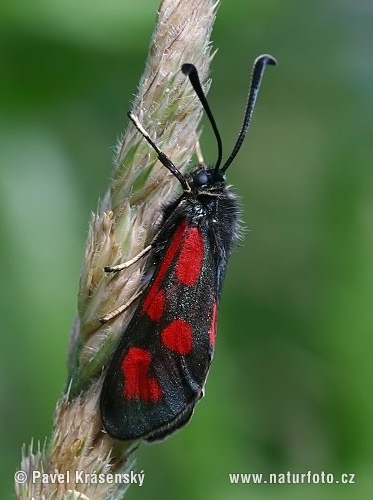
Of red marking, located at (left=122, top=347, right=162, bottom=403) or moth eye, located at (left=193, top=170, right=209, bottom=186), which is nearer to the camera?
red marking, located at (left=122, top=347, right=162, bottom=403)

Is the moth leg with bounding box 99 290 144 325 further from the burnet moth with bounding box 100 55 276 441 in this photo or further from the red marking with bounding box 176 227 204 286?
the red marking with bounding box 176 227 204 286

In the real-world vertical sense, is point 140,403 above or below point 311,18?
below

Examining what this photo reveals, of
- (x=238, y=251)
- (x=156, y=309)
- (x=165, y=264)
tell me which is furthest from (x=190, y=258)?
(x=238, y=251)

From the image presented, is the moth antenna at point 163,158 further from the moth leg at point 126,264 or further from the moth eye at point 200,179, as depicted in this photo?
the moth leg at point 126,264

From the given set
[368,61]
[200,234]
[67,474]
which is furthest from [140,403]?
[368,61]

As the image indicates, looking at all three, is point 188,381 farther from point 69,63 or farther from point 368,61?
point 368,61

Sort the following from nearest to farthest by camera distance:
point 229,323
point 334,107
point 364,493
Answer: point 364,493 < point 229,323 < point 334,107

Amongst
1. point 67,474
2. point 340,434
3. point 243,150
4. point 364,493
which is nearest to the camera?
point 67,474

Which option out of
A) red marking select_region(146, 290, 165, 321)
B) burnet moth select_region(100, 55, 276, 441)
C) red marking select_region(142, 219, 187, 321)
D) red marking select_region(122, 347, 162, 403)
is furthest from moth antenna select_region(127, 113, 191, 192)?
red marking select_region(122, 347, 162, 403)
